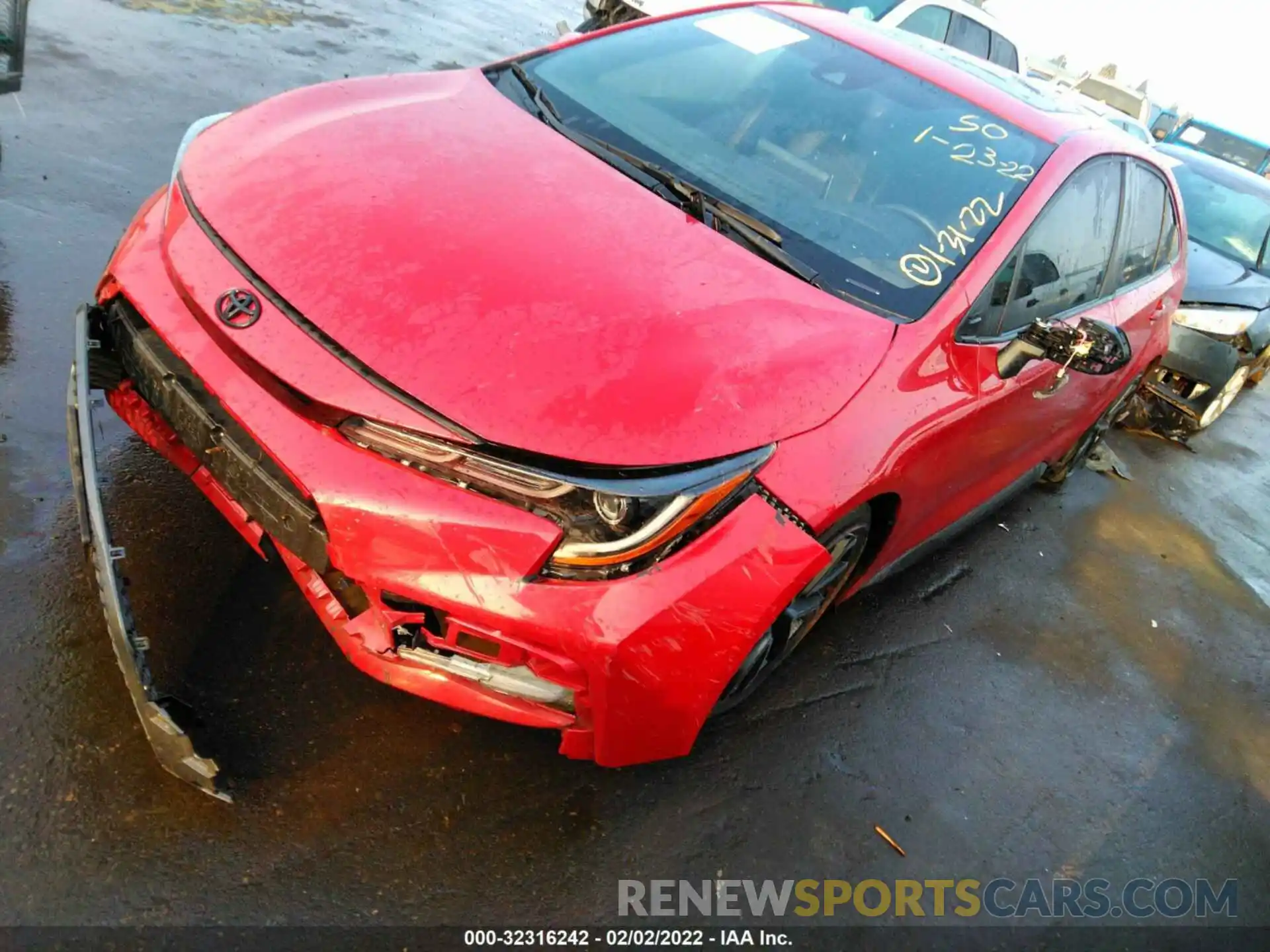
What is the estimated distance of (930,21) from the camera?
770 centimetres

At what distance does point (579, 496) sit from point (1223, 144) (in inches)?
686

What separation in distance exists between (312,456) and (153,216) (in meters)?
0.97

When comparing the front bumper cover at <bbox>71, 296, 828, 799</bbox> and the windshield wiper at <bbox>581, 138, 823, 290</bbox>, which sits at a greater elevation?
the windshield wiper at <bbox>581, 138, 823, 290</bbox>

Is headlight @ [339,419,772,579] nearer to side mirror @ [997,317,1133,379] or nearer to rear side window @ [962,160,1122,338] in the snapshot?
rear side window @ [962,160,1122,338]

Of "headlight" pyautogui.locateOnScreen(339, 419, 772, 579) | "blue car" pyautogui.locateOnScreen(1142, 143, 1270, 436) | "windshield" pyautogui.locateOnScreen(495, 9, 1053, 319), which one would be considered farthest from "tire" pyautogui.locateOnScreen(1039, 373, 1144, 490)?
"headlight" pyautogui.locateOnScreen(339, 419, 772, 579)

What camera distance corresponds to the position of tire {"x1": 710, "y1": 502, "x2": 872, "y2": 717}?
2131 millimetres

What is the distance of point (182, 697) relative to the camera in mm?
2102

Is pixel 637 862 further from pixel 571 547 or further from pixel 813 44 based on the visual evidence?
pixel 813 44

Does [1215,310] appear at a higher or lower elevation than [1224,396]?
higher

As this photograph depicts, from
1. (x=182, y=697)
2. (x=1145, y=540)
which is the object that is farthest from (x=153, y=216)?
(x=1145, y=540)

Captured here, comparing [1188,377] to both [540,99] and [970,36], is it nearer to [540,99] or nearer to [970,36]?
[970,36]

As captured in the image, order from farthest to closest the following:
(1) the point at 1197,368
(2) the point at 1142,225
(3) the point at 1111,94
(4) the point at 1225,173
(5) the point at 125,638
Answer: (3) the point at 1111,94, (4) the point at 1225,173, (1) the point at 1197,368, (2) the point at 1142,225, (5) the point at 125,638

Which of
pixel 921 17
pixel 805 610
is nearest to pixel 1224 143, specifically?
pixel 921 17

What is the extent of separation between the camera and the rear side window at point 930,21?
757 cm
